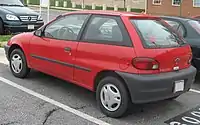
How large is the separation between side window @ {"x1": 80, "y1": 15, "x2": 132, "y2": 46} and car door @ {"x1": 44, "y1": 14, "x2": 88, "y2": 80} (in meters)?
0.22

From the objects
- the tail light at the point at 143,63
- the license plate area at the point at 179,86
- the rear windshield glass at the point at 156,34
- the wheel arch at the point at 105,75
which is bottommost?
the license plate area at the point at 179,86

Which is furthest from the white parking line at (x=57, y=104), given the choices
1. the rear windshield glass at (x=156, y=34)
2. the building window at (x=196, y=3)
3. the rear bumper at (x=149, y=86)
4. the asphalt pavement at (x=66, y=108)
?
the building window at (x=196, y=3)

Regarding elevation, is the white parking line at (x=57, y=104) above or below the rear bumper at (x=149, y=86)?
below

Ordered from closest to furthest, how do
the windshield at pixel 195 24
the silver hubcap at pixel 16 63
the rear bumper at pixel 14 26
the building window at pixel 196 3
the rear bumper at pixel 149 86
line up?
the rear bumper at pixel 149 86
the silver hubcap at pixel 16 63
the windshield at pixel 195 24
the rear bumper at pixel 14 26
the building window at pixel 196 3

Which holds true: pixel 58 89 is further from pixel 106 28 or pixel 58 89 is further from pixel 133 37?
pixel 133 37

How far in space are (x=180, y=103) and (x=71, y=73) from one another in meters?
1.87

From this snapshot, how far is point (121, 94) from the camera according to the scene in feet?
14.8

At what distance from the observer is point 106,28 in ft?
16.1

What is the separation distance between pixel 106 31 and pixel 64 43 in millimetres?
841

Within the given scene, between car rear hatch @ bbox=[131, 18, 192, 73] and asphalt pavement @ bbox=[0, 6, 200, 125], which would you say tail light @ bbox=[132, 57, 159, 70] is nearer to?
car rear hatch @ bbox=[131, 18, 192, 73]

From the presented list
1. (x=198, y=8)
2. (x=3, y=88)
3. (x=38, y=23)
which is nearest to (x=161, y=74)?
(x=3, y=88)

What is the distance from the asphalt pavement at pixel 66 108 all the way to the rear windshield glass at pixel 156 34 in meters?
1.04

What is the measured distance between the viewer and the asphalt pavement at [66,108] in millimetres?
4527

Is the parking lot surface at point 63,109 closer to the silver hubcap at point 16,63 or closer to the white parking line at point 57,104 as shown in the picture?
the white parking line at point 57,104
